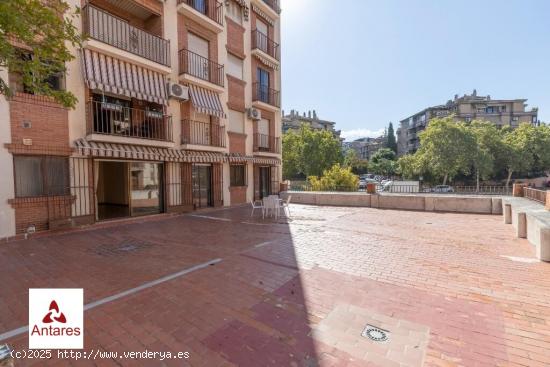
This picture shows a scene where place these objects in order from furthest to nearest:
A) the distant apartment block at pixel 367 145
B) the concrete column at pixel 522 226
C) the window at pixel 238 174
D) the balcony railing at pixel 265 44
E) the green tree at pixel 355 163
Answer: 1. the distant apartment block at pixel 367 145
2. the green tree at pixel 355 163
3. the balcony railing at pixel 265 44
4. the window at pixel 238 174
5. the concrete column at pixel 522 226

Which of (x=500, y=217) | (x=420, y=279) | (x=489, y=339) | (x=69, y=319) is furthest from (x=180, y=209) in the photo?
(x=500, y=217)

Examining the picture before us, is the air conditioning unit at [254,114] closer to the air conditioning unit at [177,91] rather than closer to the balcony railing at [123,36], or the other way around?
the air conditioning unit at [177,91]

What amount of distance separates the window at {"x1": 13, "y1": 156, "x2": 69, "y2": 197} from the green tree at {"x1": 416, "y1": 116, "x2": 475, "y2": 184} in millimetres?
37180

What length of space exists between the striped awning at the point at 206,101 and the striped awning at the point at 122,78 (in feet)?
5.32

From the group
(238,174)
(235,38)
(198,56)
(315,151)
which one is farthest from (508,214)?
(315,151)

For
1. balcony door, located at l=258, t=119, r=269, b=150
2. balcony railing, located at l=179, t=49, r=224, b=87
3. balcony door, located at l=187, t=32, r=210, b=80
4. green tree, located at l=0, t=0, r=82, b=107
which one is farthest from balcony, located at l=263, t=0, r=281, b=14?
green tree, located at l=0, t=0, r=82, b=107

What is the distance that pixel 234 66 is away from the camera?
1705cm

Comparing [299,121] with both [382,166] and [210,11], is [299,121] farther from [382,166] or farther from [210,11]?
[210,11]

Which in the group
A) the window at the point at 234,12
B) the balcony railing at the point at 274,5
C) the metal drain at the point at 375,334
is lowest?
the metal drain at the point at 375,334

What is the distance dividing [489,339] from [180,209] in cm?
1247

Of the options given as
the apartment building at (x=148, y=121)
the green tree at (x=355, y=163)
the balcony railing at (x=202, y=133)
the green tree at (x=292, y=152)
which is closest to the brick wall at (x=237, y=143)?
the apartment building at (x=148, y=121)

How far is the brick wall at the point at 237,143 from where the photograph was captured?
1646 cm

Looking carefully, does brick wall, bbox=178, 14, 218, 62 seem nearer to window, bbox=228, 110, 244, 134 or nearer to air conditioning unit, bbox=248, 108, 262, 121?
window, bbox=228, 110, 244, 134

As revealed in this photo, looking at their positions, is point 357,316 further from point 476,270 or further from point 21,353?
point 21,353
